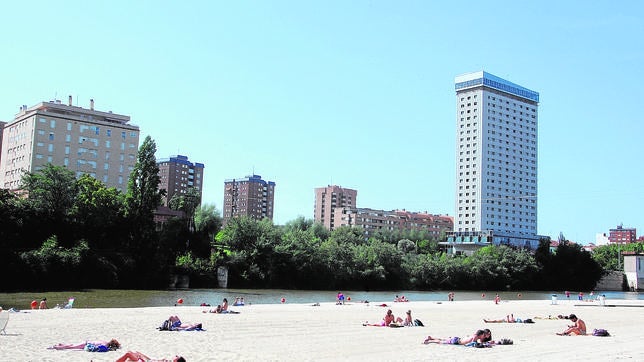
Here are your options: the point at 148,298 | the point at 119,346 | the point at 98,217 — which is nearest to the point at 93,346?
the point at 119,346

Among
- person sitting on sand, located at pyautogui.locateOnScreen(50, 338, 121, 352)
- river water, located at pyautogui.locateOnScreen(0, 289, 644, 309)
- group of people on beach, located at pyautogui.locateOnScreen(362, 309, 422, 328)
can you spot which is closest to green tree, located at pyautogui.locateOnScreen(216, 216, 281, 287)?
river water, located at pyautogui.locateOnScreen(0, 289, 644, 309)

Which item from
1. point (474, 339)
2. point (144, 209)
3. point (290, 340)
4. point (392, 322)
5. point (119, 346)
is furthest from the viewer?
point (144, 209)

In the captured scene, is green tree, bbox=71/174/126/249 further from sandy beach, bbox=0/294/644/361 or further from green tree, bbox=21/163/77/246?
sandy beach, bbox=0/294/644/361

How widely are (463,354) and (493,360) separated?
4.72 ft

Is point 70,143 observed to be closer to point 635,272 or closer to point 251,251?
point 251,251

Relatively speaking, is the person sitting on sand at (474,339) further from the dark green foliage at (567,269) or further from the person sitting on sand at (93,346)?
the dark green foliage at (567,269)

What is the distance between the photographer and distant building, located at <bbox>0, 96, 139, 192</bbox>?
120 m

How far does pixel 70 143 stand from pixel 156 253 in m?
47.1

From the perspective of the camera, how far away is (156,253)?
87375 mm

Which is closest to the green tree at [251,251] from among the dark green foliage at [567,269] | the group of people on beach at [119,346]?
the dark green foliage at [567,269]

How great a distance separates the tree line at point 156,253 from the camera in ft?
249

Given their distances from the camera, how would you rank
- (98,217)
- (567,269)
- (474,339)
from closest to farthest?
(474,339), (98,217), (567,269)

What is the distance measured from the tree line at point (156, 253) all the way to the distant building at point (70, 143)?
59.7 feet

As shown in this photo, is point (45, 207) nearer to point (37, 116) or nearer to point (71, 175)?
point (71, 175)
